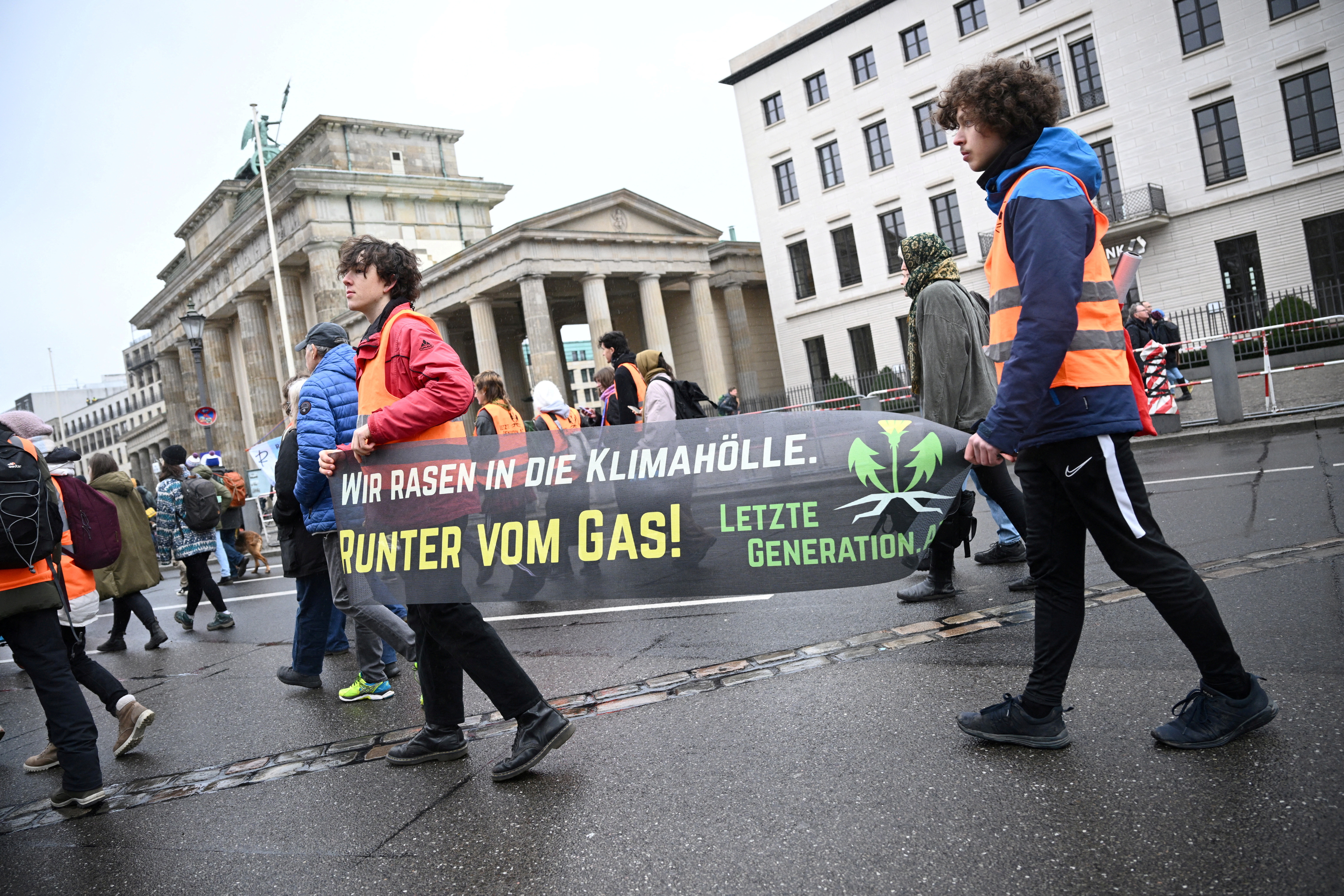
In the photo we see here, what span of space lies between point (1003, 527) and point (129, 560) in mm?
7082

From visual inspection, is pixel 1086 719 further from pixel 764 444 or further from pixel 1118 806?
pixel 764 444

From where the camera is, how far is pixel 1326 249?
25.7 meters

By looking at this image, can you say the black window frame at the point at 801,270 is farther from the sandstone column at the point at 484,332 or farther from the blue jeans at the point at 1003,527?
the blue jeans at the point at 1003,527

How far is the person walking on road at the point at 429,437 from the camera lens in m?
3.42

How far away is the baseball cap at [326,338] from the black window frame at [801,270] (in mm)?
34356

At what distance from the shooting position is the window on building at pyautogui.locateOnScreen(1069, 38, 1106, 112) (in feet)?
95.9

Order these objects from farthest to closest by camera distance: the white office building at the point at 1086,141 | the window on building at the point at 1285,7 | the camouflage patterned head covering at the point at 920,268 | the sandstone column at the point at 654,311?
the sandstone column at the point at 654,311 → the white office building at the point at 1086,141 → the window on building at the point at 1285,7 → the camouflage patterned head covering at the point at 920,268

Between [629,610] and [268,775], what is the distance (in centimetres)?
289

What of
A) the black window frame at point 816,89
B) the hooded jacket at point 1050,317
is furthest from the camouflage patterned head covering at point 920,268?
the black window frame at point 816,89

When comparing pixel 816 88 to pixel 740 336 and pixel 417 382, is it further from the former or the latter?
pixel 417 382

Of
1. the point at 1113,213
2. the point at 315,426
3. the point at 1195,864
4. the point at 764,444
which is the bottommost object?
the point at 1195,864

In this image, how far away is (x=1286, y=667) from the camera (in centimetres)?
330

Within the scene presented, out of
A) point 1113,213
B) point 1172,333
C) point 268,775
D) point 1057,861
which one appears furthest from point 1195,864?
point 1113,213

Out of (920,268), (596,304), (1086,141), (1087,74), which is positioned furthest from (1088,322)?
(1087,74)
